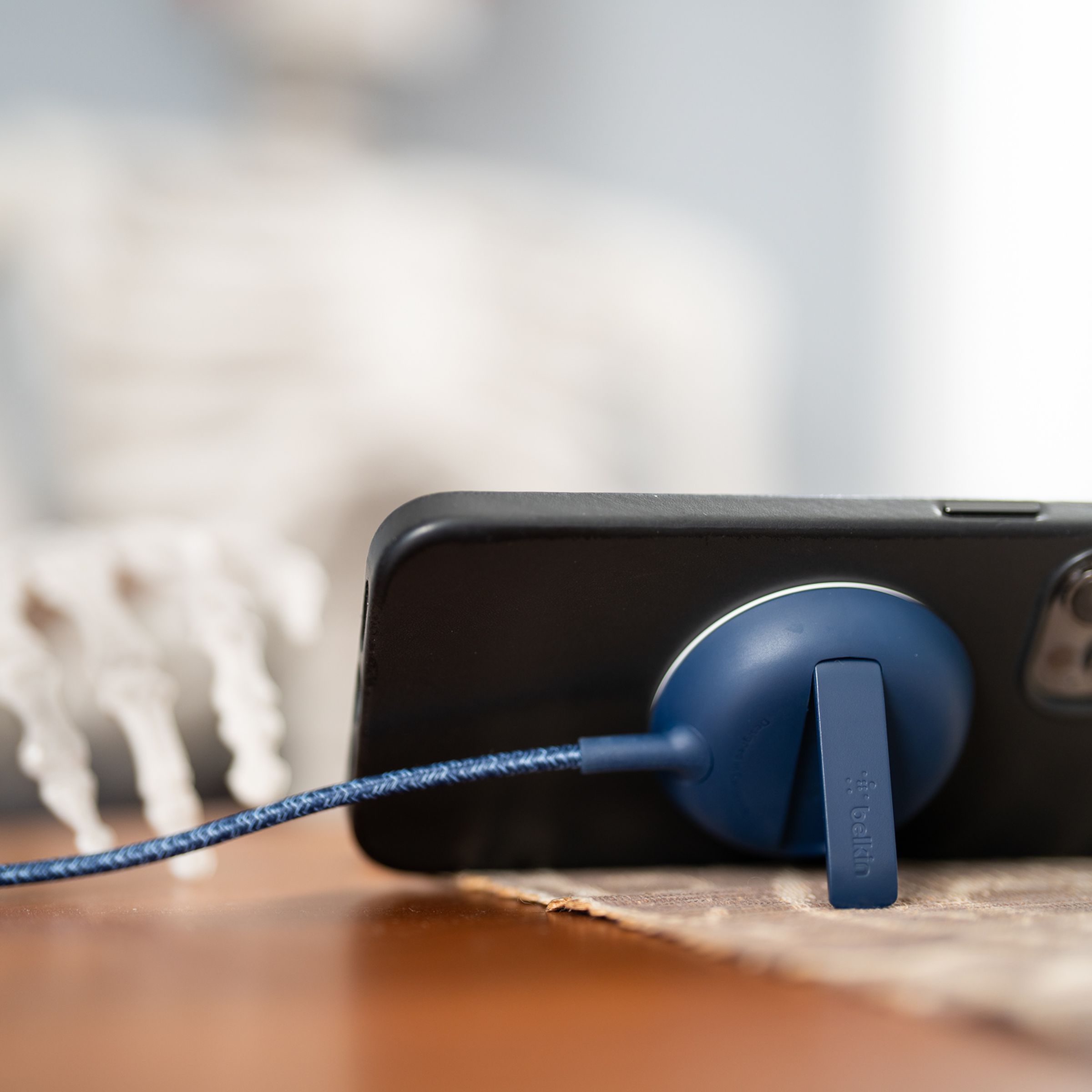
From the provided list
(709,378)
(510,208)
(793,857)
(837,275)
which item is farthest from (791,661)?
(837,275)

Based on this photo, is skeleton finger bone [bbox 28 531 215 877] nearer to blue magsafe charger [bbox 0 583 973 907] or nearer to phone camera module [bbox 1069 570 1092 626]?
blue magsafe charger [bbox 0 583 973 907]

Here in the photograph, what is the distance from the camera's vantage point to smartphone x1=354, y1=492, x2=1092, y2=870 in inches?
9.4

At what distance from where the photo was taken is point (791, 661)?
0.24 meters

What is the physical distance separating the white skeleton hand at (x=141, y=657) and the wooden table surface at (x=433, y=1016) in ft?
0.28

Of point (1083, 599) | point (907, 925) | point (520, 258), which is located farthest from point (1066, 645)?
point (520, 258)

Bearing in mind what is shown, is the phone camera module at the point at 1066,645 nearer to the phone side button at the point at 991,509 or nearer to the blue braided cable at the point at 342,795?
the phone side button at the point at 991,509

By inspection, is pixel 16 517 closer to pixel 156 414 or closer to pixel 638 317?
pixel 156 414

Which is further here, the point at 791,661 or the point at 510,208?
the point at 510,208

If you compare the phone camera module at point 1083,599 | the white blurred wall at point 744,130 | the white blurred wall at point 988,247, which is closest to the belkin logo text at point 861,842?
the phone camera module at point 1083,599

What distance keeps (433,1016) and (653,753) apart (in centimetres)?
11

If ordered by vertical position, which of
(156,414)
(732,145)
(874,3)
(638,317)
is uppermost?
(874,3)

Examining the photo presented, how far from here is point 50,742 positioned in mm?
337

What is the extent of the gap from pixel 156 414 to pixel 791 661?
994 millimetres

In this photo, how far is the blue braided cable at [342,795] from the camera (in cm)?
24
